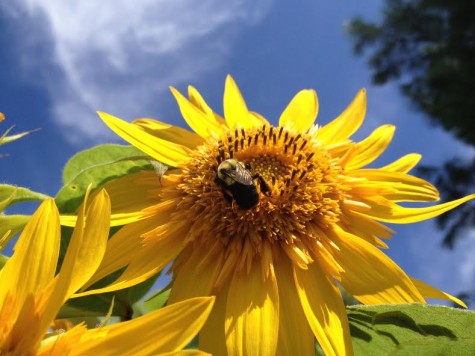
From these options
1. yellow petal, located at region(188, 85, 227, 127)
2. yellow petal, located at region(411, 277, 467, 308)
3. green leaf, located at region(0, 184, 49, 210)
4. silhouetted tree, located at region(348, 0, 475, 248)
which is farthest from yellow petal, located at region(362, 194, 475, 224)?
silhouetted tree, located at region(348, 0, 475, 248)

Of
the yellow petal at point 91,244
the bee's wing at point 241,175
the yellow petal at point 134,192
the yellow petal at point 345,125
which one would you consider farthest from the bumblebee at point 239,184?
the yellow petal at point 91,244

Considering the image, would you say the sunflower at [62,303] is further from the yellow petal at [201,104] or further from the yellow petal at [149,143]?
the yellow petal at [201,104]

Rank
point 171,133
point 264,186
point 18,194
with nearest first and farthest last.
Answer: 1. point 18,194
2. point 264,186
3. point 171,133

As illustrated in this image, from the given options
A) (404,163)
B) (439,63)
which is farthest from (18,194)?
(439,63)

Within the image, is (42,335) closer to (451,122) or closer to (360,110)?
(360,110)

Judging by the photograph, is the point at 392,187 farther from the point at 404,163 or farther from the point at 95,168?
the point at 95,168

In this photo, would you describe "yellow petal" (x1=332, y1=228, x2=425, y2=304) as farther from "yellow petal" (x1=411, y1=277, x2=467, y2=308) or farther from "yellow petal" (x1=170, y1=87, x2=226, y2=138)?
"yellow petal" (x1=170, y1=87, x2=226, y2=138)
